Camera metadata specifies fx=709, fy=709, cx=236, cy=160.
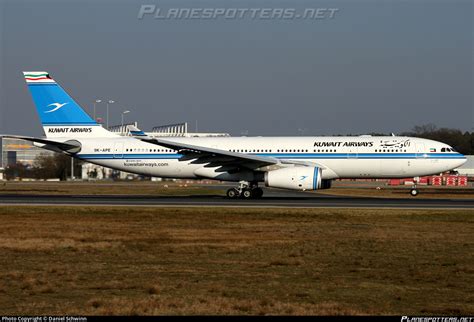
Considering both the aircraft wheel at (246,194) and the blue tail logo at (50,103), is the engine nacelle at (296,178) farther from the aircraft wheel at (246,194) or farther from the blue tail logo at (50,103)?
the blue tail logo at (50,103)

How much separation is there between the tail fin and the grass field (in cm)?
1508

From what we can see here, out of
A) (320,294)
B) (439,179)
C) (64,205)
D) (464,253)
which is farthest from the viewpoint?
(439,179)

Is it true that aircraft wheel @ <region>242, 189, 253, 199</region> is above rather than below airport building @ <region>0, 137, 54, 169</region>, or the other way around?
below

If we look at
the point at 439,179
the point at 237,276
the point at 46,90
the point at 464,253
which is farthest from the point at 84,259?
the point at 439,179

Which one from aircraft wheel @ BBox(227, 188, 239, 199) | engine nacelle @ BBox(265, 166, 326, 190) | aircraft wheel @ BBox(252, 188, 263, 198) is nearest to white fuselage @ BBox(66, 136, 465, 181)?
aircraft wheel @ BBox(227, 188, 239, 199)

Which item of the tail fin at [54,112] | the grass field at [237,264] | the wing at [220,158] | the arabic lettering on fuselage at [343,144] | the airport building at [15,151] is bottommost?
the grass field at [237,264]

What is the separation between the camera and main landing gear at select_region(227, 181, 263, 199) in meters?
40.0

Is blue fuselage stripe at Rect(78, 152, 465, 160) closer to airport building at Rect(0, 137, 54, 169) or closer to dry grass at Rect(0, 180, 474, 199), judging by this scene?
dry grass at Rect(0, 180, 474, 199)

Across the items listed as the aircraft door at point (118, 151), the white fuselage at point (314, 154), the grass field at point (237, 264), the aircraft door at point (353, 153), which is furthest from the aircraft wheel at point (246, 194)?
the grass field at point (237, 264)

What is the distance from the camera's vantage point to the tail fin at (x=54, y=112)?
42656 millimetres

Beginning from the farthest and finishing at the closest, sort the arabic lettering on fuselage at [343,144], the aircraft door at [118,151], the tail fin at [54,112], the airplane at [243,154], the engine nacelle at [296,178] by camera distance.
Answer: the tail fin at [54,112] → the aircraft door at [118,151] → the arabic lettering on fuselage at [343,144] → the airplane at [243,154] → the engine nacelle at [296,178]

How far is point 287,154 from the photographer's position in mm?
40156

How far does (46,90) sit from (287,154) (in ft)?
49.3

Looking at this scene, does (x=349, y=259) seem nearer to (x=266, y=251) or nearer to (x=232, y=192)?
(x=266, y=251)
